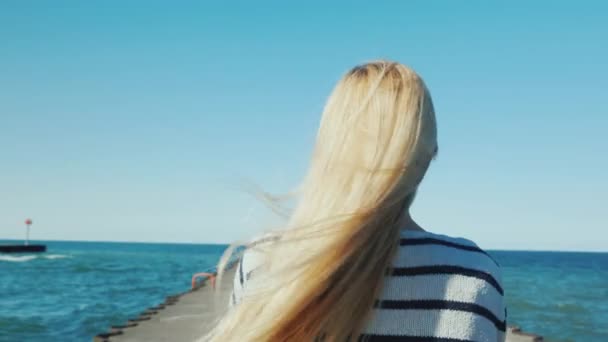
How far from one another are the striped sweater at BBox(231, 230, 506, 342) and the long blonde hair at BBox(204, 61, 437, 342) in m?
0.04

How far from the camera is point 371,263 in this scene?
5.54 ft

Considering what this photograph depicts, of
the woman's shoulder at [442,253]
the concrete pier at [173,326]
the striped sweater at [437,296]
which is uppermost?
the woman's shoulder at [442,253]

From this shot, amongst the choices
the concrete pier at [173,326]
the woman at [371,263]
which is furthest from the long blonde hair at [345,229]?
the concrete pier at [173,326]

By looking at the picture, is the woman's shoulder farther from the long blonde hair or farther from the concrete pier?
the concrete pier

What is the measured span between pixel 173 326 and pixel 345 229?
1142 cm

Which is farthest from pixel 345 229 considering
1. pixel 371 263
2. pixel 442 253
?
pixel 442 253

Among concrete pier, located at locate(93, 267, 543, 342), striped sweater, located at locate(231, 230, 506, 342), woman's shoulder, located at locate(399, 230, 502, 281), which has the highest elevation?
woman's shoulder, located at locate(399, 230, 502, 281)

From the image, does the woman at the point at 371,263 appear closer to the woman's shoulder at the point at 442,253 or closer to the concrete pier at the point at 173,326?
the woman's shoulder at the point at 442,253

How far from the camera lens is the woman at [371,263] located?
168cm

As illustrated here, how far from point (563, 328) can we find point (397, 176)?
24.2 meters

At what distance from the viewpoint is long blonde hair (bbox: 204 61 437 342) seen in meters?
1.68

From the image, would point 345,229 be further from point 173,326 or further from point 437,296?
point 173,326

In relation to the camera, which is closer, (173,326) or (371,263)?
(371,263)

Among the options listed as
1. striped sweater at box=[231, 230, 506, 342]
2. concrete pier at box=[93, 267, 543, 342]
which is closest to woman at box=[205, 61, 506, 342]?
striped sweater at box=[231, 230, 506, 342]
